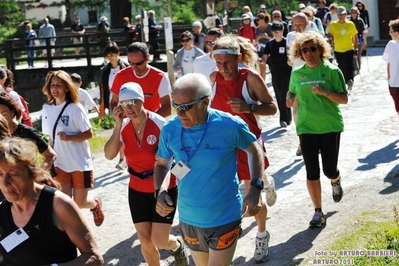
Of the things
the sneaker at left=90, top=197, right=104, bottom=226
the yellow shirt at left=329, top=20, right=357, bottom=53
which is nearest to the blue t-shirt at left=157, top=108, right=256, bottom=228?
the sneaker at left=90, top=197, right=104, bottom=226

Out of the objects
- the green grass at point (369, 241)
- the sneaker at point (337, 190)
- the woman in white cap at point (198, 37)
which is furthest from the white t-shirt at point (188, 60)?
the green grass at point (369, 241)

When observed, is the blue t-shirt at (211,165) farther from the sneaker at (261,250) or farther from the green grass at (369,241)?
the sneaker at (261,250)

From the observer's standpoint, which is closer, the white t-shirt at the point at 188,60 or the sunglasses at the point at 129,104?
the sunglasses at the point at 129,104

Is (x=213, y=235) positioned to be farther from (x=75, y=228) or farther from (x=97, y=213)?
(x=97, y=213)

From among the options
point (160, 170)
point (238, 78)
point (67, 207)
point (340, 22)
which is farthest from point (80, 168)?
point (340, 22)

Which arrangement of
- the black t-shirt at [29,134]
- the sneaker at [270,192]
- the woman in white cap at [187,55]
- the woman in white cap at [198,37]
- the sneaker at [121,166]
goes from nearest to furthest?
1. the black t-shirt at [29,134]
2. the sneaker at [270,192]
3. the sneaker at [121,166]
4. the woman in white cap at [187,55]
5. the woman in white cap at [198,37]

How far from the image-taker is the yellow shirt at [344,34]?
56.6 ft

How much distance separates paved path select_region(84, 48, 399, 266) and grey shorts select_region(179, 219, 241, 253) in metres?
1.57

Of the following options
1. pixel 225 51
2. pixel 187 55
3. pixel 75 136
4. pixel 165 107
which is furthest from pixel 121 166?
pixel 225 51

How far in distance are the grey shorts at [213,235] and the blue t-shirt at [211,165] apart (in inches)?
1.6

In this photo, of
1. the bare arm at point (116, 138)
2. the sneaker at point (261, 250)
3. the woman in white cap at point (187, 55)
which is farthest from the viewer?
the woman in white cap at point (187, 55)

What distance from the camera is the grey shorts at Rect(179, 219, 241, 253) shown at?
217 inches

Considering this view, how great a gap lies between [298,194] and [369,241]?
307cm

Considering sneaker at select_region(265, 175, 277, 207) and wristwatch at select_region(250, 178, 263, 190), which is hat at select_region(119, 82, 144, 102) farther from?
sneaker at select_region(265, 175, 277, 207)
